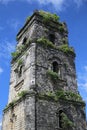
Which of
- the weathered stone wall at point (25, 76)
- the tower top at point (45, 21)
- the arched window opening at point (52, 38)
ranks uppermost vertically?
the tower top at point (45, 21)

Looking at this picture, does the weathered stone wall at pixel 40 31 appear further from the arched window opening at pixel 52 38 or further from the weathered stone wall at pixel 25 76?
the weathered stone wall at pixel 25 76

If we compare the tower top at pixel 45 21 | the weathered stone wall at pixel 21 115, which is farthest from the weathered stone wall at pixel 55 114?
the tower top at pixel 45 21

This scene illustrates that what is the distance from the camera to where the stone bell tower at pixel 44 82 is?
1769 cm

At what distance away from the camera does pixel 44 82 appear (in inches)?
766

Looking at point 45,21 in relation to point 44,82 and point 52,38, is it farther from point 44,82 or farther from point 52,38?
point 44,82

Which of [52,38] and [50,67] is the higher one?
[52,38]

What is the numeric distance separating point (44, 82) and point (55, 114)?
2.57 metres

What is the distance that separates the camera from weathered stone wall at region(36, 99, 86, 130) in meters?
17.3

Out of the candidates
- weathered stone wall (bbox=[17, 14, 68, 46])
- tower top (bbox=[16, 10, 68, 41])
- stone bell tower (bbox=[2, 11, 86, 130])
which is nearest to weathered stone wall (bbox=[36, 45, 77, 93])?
stone bell tower (bbox=[2, 11, 86, 130])

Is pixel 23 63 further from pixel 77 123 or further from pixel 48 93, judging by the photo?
pixel 77 123

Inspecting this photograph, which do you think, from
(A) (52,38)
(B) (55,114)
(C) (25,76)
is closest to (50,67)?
(C) (25,76)

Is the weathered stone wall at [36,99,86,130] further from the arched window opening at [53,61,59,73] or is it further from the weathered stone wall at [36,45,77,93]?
the arched window opening at [53,61,59,73]

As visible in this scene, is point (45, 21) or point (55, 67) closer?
point (55, 67)

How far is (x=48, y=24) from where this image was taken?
78.6ft
